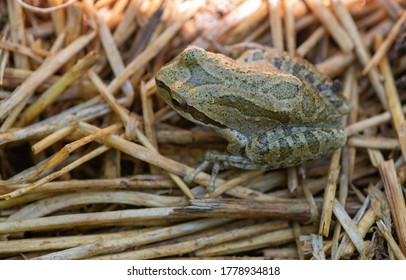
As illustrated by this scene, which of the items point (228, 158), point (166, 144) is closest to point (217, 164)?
point (228, 158)

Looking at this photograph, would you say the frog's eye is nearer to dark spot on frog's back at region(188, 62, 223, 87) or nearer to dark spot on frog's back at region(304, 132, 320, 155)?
dark spot on frog's back at region(188, 62, 223, 87)

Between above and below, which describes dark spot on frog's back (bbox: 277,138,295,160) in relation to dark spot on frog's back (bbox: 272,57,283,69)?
below

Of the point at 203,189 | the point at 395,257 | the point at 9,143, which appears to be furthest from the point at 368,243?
the point at 9,143

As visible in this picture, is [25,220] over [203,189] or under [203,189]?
under

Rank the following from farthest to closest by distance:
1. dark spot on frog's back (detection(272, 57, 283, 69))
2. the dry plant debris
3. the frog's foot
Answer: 1. dark spot on frog's back (detection(272, 57, 283, 69))
2. the frog's foot
3. the dry plant debris

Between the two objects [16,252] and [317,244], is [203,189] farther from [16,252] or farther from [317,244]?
[16,252]

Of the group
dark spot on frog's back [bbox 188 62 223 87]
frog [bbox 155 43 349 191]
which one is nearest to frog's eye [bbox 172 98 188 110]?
frog [bbox 155 43 349 191]

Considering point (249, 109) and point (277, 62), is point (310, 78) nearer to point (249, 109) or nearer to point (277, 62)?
point (277, 62)

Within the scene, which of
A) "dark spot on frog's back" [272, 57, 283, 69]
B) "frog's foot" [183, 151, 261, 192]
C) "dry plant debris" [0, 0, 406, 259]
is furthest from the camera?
"dark spot on frog's back" [272, 57, 283, 69]
